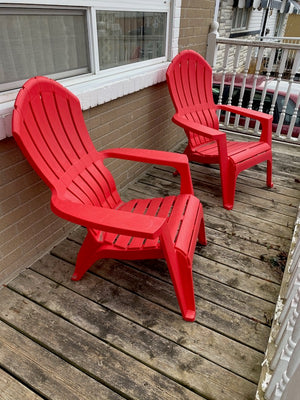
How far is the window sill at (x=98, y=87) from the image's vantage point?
1464 mm

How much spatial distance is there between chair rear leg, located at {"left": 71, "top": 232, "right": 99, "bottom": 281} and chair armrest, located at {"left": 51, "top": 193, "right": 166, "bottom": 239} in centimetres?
27

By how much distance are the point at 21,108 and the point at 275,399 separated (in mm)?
1625

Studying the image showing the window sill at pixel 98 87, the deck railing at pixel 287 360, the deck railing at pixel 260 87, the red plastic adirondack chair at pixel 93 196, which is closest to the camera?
the deck railing at pixel 287 360

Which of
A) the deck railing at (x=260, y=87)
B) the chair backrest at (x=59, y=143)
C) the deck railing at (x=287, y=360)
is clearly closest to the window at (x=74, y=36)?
the chair backrest at (x=59, y=143)

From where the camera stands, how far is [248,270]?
1955 mm

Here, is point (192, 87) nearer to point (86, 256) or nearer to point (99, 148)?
point (99, 148)

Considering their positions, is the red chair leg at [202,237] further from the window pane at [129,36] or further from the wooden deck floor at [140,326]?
the window pane at [129,36]

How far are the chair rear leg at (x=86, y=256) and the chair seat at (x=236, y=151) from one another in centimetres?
139

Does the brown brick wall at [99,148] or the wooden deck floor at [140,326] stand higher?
the brown brick wall at [99,148]

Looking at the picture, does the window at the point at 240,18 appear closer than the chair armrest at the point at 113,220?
No

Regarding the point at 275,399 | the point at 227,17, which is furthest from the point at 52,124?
the point at 227,17

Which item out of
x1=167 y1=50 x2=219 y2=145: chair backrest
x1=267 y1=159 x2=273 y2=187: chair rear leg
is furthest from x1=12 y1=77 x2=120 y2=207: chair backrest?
x1=267 y1=159 x2=273 y2=187: chair rear leg

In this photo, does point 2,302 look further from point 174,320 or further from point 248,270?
point 248,270

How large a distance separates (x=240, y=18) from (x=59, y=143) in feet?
28.7
